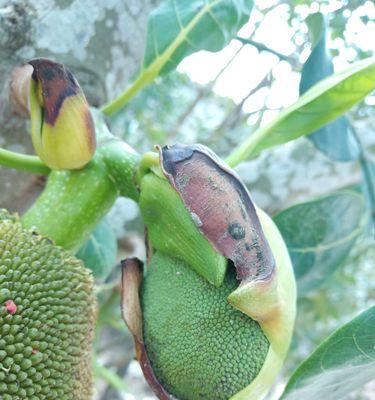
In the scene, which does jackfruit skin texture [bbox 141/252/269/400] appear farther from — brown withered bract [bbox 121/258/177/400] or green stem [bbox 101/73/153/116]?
green stem [bbox 101/73/153/116]

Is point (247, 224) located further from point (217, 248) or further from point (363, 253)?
point (363, 253)

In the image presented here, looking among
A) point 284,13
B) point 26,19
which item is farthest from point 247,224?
point 284,13

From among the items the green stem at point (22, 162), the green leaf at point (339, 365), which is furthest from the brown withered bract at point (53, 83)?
the green leaf at point (339, 365)

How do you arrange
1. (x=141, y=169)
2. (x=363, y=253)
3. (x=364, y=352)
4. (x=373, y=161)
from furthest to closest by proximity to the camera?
(x=363, y=253) → (x=373, y=161) → (x=141, y=169) → (x=364, y=352)

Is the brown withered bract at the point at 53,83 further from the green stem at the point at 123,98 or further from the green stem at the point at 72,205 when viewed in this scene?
the green stem at the point at 123,98

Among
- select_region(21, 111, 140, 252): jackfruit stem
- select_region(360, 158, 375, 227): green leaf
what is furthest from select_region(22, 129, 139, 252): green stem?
select_region(360, 158, 375, 227): green leaf

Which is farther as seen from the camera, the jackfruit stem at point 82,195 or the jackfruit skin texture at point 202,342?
the jackfruit stem at point 82,195

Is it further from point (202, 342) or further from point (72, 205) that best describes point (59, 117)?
point (202, 342)
